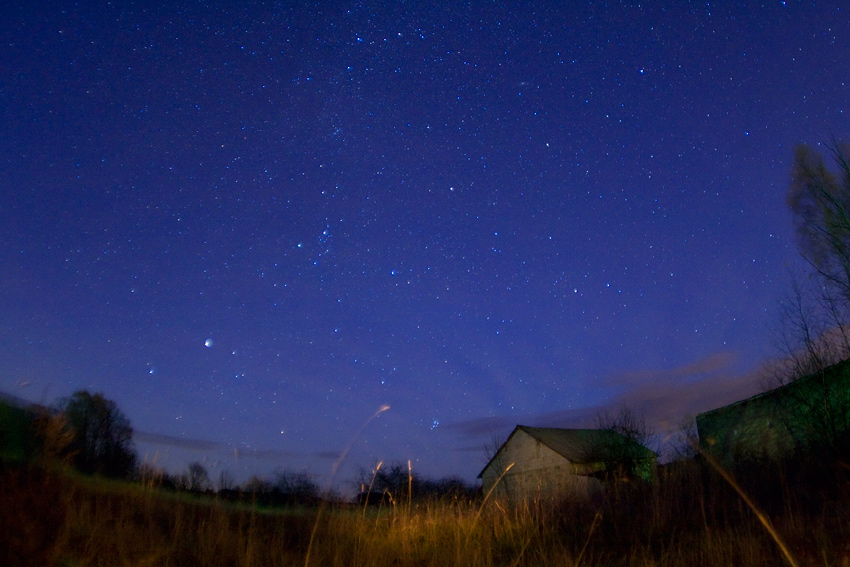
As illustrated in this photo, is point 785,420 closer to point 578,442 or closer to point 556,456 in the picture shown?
point 556,456

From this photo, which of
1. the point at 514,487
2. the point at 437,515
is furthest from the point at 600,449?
the point at 437,515

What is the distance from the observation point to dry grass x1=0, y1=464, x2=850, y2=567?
7.83 meters

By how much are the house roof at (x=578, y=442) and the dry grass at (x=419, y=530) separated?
19721 mm

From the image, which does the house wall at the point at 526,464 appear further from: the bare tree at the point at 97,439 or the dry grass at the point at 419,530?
the bare tree at the point at 97,439

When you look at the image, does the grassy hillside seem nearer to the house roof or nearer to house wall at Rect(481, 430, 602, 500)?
the house roof

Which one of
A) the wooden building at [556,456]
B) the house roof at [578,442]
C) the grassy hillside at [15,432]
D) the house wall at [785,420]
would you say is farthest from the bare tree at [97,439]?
the house roof at [578,442]

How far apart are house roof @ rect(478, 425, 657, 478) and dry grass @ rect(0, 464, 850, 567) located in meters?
19.7

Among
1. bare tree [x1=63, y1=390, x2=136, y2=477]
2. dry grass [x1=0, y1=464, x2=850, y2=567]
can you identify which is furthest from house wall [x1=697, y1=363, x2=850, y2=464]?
bare tree [x1=63, y1=390, x2=136, y2=477]

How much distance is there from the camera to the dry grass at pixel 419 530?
7.83 metres

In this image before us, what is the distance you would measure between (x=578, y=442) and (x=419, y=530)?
113 feet

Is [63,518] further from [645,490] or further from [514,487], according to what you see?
[514,487]

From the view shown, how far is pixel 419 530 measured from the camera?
11.0 meters

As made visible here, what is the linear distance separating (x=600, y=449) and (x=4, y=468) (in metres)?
30.6

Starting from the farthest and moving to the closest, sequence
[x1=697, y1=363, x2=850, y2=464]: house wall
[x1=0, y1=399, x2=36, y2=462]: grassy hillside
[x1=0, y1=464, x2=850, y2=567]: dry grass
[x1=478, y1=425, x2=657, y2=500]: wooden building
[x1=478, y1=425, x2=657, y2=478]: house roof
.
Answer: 1. [x1=478, y1=425, x2=657, y2=478]: house roof
2. [x1=478, y1=425, x2=657, y2=500]: wooden building
3. [x1=697, y1=363, x2=850, y2=464]: house wall
4. [x1=0, y1=399, x2=36, y2=462]: grassy hillside
5. [x1=0, y1=464, x2=850, y2=567]: dry grass
